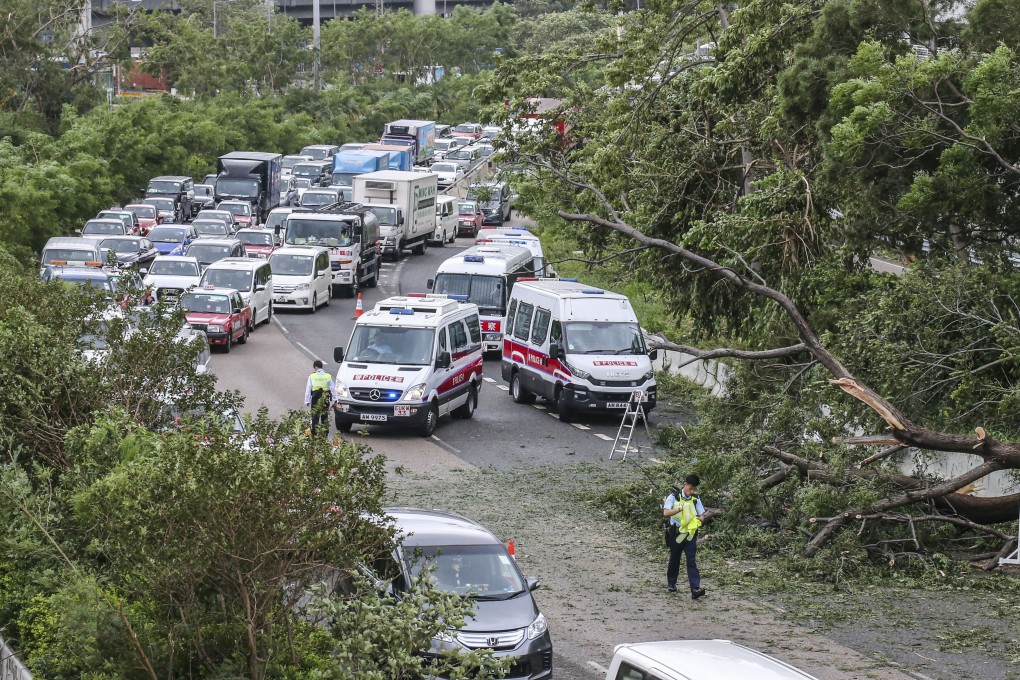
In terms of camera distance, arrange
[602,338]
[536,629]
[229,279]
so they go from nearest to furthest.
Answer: [536,629] → [602,338] → [229,279]

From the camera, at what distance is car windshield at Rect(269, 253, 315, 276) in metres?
40.6

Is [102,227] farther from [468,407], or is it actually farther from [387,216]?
[468,407]

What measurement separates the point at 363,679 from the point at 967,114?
484 inches

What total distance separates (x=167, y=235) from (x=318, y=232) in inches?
222

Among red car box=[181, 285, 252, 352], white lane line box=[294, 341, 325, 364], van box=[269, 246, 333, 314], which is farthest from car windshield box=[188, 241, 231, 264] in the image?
white lane line box=[294, 341, 325, 364]

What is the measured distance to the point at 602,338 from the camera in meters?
27.4

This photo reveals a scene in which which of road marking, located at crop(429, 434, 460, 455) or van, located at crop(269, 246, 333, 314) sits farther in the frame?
van, located at crop(269, 246, 333, 314)

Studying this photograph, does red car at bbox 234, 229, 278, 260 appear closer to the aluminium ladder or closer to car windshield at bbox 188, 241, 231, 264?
car windshield at bbox 188, 241, 231, 264

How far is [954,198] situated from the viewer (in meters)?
17.2

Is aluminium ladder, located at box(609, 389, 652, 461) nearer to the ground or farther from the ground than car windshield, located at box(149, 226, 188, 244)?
farther from the ground

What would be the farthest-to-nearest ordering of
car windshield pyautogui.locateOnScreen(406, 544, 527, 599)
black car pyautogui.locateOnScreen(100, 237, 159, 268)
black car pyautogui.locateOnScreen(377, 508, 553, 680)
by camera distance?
black car pyautogui.locateOnScreen(100, 237, 159, 268)
car windshield pyautogui.locateOnScreen(406, 544, 527, 599)
black car pyautogui.locateOnScreen(377, 508, 553, 680)

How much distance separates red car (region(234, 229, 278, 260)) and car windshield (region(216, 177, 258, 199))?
1266 centimetres

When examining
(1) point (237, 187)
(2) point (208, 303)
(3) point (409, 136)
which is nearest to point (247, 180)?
(1) point (237, 187)

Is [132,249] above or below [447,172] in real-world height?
above
